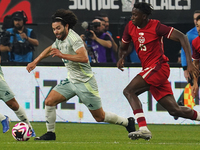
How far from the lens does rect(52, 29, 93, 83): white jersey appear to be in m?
8.53

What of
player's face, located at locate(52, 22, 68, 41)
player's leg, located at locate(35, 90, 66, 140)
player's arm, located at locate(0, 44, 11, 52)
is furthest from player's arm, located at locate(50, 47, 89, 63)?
player's arm, located at locate(0, 44, 11, 52)

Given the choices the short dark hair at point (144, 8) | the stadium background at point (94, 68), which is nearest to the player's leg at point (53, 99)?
the short dark hair at point (144, 8)

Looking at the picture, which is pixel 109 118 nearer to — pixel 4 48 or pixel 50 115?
pixel 50 115

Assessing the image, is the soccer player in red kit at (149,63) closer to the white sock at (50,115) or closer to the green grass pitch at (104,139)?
the green grass pitch at (104,139)

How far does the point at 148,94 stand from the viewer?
12.6 metres

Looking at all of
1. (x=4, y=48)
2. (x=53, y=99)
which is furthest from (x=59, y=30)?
(x=4, y=48)

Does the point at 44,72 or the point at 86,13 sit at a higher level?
the point at 86,13

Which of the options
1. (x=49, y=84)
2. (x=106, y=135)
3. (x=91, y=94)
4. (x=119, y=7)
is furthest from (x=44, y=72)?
(x=91, y=94)

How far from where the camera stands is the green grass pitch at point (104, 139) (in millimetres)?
7727

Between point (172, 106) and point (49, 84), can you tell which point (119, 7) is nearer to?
point (49, 84)

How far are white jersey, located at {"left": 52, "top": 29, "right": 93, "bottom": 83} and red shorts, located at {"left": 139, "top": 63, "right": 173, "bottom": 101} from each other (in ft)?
2.79

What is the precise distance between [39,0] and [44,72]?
1.68m

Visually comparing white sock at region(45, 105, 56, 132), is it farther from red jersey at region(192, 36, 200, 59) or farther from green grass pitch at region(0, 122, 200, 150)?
red jersey at region(192, 36, 200, 59)

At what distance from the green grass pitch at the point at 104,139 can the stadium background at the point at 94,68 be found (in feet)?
1.34
